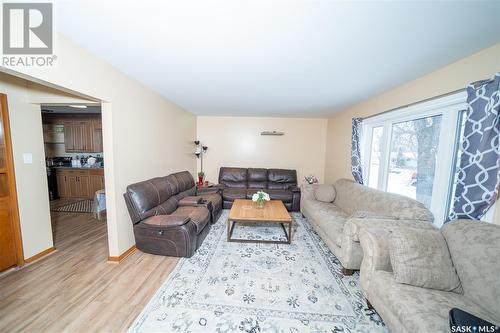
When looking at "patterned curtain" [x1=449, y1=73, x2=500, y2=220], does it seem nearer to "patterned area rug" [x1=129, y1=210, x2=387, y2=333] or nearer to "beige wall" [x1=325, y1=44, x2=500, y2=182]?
"beige wall" [x1=325, y1=44, x2=500, y2=182]

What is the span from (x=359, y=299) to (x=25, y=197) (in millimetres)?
3939

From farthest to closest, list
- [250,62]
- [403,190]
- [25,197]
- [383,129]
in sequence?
[383,129], [403,190], [25,197], [250,62]

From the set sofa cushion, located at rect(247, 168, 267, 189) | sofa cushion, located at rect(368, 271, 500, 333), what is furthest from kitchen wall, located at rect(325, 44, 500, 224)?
sofa cushion, located at rect(247, 168, 267, 189)

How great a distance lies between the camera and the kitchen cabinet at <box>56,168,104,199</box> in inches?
180

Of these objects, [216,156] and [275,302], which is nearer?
[275,302]

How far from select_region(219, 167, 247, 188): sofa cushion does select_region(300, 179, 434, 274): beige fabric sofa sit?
198 centimetres

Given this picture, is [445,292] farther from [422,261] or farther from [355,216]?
[355,216]

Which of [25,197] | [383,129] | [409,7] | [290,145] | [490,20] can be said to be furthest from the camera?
[290,145]

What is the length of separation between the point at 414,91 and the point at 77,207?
6.57m

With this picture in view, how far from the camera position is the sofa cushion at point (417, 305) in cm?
104

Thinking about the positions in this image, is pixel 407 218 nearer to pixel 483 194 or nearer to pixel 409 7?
pixel 483 194

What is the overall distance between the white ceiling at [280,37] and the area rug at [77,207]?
344cm

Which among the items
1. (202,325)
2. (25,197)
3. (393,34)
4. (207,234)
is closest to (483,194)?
(393,34)

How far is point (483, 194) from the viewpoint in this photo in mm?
1464
